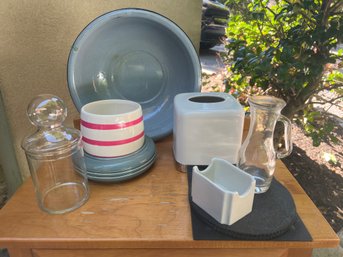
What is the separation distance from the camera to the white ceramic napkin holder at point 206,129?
1.88ft

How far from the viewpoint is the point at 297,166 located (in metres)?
1.46

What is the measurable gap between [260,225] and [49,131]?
485 mm

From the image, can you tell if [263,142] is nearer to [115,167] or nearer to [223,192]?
[223,192]

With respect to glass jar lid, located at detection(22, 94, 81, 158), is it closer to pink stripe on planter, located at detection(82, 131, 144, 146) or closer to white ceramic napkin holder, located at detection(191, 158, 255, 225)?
pink stripe on planter, located at detection(82, 131, 144, 146)

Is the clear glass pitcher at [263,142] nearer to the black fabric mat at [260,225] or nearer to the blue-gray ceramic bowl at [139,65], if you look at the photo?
the black fabric mat at [260,225]

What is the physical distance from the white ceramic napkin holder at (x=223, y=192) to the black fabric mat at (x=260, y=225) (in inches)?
0.4

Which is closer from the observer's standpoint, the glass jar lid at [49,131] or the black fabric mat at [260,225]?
the black fabric mat at [260,225]

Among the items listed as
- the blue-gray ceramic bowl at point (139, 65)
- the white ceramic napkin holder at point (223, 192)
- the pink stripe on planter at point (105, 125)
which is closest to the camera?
the white ceramic napkin holder at point (223, 192)

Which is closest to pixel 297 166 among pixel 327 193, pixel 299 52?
pixel 327 193

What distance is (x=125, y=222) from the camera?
1.60ft

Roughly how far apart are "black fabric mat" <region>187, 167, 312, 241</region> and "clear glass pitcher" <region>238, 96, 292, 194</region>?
0.19 feet

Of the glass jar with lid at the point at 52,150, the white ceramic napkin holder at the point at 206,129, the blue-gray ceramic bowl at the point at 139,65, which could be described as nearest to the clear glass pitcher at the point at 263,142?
the white ceramic napkin holder at the point at 206,129

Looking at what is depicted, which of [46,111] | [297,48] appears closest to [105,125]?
[46,111]

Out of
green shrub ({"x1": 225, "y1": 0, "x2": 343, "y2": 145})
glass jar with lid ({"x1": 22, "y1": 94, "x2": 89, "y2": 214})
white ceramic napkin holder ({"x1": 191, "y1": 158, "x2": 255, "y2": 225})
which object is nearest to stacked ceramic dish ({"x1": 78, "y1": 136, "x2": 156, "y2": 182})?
glass jar with lid ({"x1": 22, "y1": 94, "x2": 89, "y2": 214})
